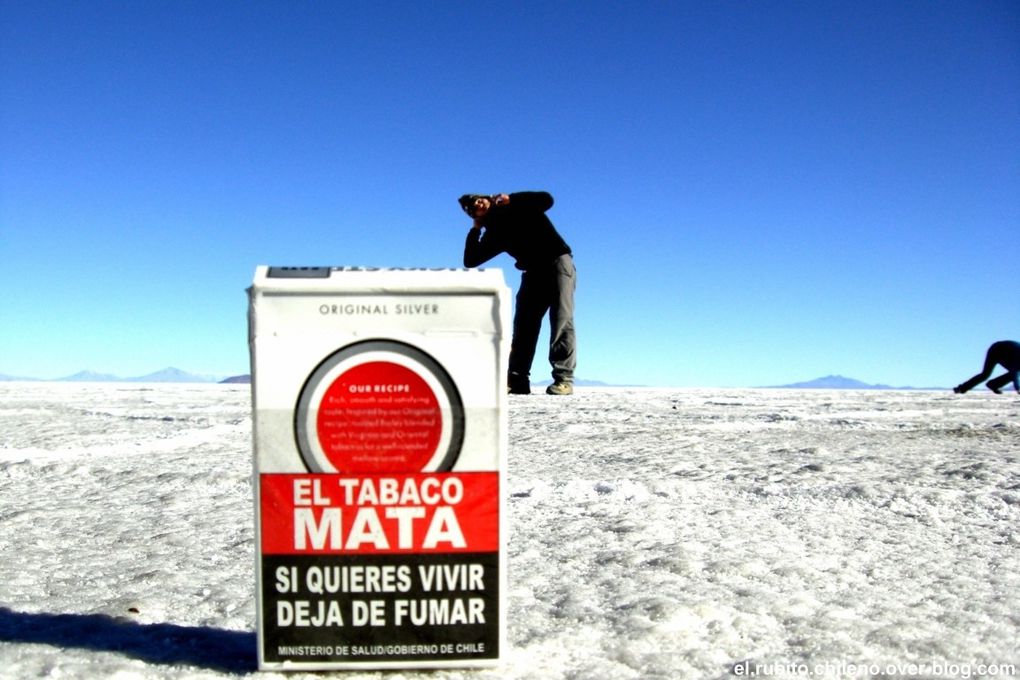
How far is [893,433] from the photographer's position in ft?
8.68

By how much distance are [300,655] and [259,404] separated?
0.27m

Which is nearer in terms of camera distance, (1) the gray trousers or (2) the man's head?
(2) the man's head

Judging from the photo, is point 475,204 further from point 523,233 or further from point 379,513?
point 379,513

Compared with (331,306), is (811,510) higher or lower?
lower

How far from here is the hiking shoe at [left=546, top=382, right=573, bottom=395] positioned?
15.4 feet

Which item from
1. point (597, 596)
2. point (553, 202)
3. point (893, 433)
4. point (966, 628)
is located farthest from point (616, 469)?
point (553, 202)

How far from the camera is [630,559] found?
114 cm

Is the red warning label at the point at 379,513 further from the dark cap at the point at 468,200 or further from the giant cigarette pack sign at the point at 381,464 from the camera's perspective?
the dark cap at the point at 468,200

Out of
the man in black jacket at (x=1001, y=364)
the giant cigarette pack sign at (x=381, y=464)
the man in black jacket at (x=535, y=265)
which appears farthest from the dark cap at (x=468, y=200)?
the man in black jacket at (x=1001, y=364)

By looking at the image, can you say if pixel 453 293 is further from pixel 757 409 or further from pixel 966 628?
pixel 757 409

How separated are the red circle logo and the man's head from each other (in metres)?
3.67

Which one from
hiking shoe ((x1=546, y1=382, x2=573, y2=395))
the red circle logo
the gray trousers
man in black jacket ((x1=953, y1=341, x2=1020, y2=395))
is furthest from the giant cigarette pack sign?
man in black jacket ((x1=953, y1=341, x2=1020, y2=395))

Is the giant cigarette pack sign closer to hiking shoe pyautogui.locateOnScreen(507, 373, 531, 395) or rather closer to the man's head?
the man's head

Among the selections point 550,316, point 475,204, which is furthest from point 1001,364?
point 475,204
